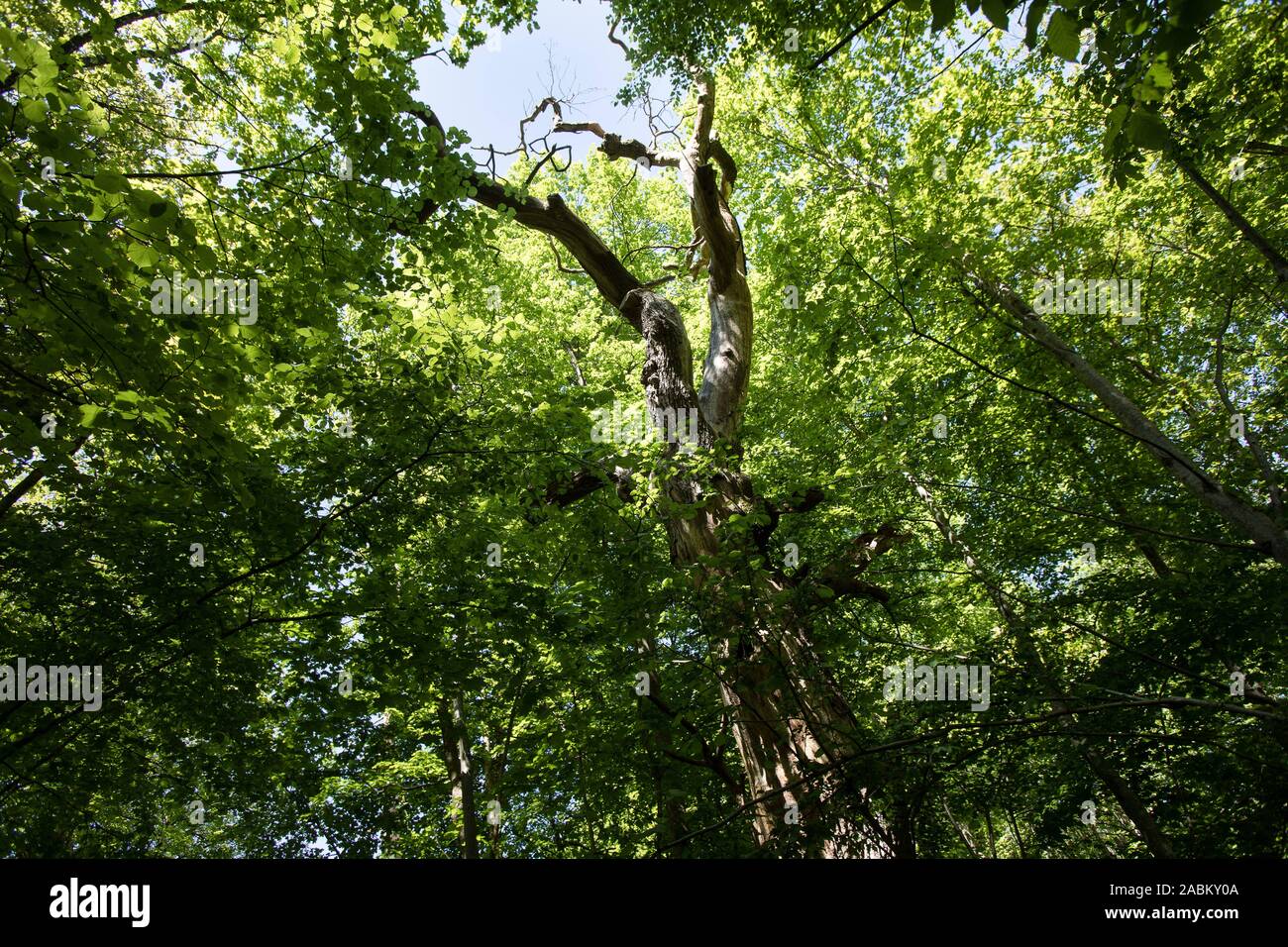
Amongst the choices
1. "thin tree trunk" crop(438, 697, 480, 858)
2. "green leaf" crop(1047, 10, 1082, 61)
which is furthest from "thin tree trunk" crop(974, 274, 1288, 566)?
"thin tree trunk" crop(438, 697, 480, 858)

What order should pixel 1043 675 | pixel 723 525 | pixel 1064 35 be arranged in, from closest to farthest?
1. pixel 1064 35
2. pixel 1043 675
3. pixel 723 525

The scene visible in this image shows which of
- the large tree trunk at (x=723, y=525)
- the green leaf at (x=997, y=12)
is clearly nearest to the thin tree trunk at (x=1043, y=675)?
the large tree trunk at (x=723, y=525)

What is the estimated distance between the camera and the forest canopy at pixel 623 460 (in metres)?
3.60

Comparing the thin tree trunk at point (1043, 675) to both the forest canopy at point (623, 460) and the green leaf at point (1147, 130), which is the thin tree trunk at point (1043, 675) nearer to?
the forest canopy at point (623, 460)

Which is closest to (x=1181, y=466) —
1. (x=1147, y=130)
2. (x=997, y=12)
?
(x=1147, y=130)

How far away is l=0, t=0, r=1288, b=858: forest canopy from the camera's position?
3602mm

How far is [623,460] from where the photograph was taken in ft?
16.1

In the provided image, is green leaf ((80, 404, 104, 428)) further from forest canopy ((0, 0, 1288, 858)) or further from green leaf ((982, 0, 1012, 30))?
green leaf ((982, 0, 1012, 30))

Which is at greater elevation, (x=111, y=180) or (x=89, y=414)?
(x=111, y=180)

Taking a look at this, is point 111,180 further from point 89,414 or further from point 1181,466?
point 1181,466
